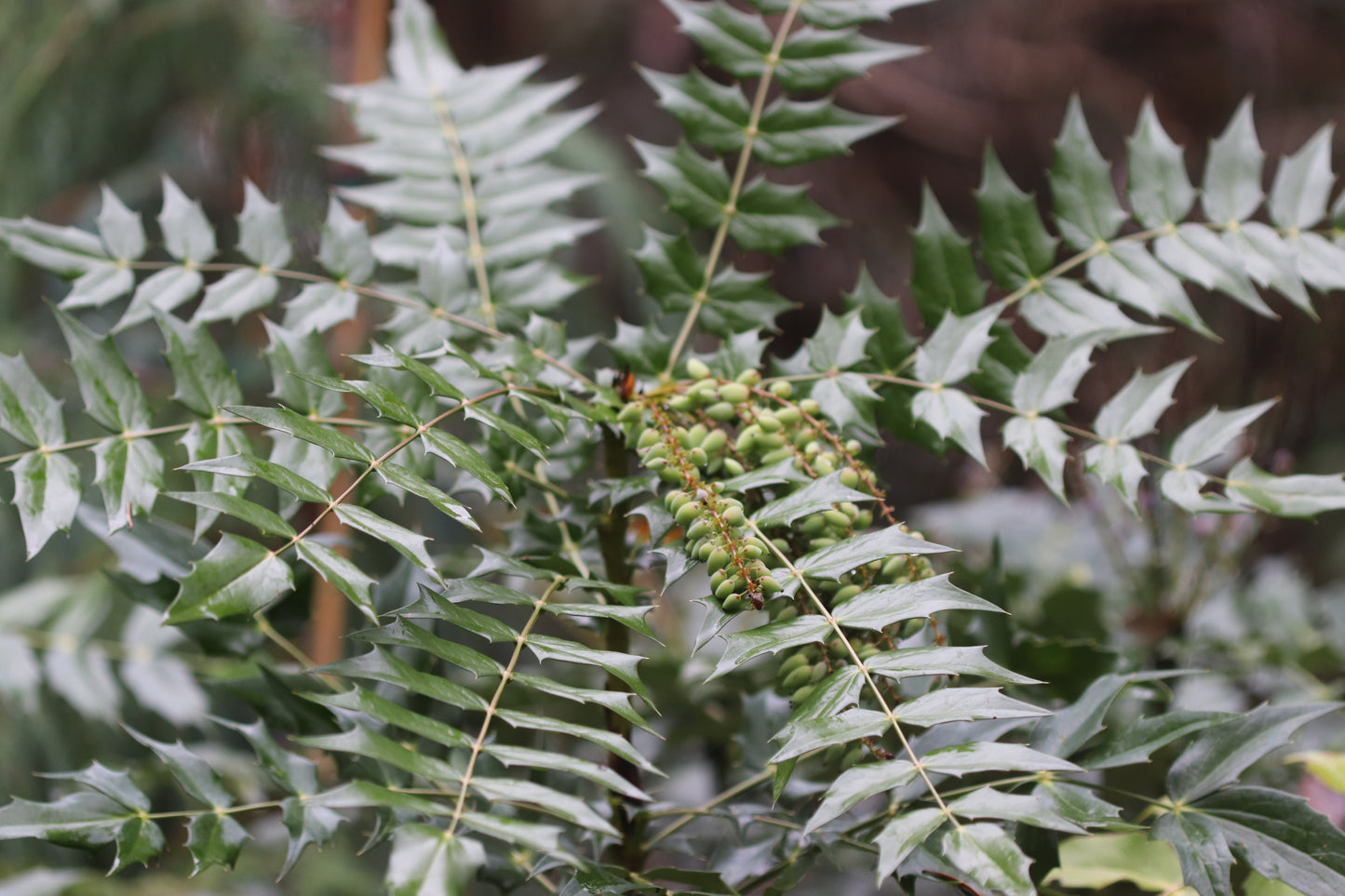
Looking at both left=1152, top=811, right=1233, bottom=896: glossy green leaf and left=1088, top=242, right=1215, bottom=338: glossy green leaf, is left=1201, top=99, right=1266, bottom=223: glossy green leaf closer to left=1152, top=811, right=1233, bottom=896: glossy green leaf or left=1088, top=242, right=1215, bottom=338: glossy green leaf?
left=1088, top=242, right=1215, bottom=338: glossy green leaf

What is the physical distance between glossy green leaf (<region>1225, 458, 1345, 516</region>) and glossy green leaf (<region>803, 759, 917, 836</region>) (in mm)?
248

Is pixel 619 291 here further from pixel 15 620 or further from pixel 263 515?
pixel 263 515

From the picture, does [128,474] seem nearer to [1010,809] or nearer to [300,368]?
[300,368]

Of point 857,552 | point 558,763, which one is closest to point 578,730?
point 558,763

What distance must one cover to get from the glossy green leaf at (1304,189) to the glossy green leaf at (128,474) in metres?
0.63

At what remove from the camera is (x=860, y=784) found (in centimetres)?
30

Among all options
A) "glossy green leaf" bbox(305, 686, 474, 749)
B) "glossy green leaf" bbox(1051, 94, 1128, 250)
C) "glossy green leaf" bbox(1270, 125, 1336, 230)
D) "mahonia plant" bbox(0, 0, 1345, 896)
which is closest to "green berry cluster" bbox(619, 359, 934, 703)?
"mahonia plant" bbox(0, 0, 1345, 896)

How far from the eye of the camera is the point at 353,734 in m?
0.30

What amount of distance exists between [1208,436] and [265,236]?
0.53 meters

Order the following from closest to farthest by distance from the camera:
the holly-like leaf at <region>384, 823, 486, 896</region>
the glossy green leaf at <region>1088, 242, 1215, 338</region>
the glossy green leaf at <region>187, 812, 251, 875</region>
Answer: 1. the holly-like leaf at <region>384, 823, 486, 896</region>
2. the glossy green leaf at <region>187, 812, 251, 875</region>
3. the glossy green leaf at <region>1088, 242, 1215, 338</region>

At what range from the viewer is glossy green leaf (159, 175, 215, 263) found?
0.55 metres

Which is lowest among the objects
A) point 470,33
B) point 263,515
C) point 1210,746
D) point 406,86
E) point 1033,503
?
point 1033,503

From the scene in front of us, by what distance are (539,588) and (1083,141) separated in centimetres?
40

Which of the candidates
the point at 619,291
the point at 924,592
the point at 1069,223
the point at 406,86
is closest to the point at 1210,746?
the point at 924,592
